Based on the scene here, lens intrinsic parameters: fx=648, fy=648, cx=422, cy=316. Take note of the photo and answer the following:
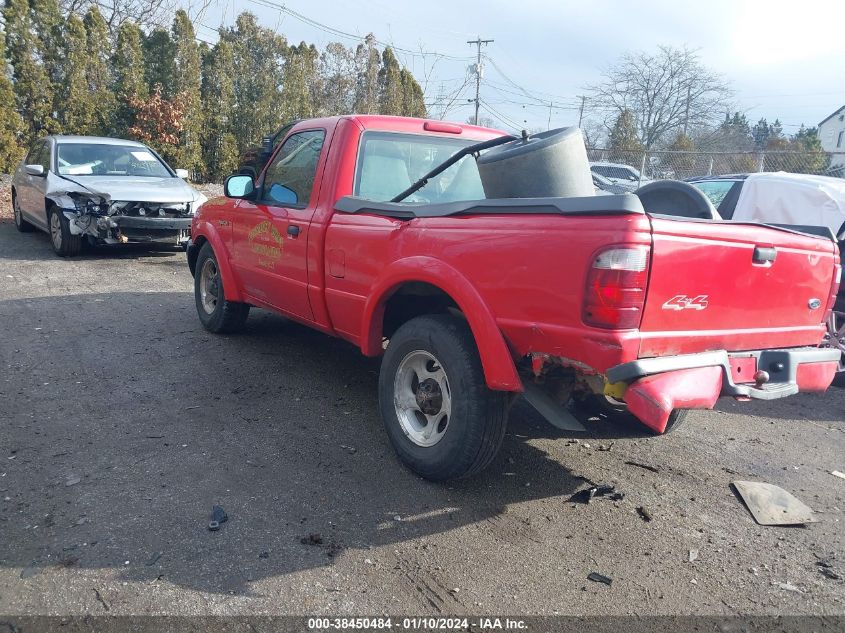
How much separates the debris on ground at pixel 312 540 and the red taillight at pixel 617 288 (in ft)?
5.06

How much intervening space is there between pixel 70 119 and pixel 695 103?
102 feet

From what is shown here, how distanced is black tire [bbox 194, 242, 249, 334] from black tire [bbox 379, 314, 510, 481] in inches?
113

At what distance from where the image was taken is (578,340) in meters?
2.74

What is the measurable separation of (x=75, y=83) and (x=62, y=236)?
881 centimetres

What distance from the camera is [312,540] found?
2920 millimetres

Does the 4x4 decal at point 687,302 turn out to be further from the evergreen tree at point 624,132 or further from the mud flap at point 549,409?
the evergreen tree at point 624,132

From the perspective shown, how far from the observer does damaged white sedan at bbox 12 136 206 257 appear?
30.5 feet

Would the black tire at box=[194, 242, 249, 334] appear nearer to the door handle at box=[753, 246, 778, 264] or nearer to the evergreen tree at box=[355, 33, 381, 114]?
the door handle at box=[753, 246, 778, 264]

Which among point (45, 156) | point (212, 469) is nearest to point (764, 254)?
point (212, 469)

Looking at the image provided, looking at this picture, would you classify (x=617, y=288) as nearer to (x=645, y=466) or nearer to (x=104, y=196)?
(x=645, y=466)

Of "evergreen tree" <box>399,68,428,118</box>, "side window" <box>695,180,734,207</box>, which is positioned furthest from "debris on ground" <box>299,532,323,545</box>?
"evergreen tree" <box>399,68,428,118</box>

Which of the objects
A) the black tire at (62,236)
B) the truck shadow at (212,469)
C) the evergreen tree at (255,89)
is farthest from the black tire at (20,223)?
the evergreen tree at (255,89)

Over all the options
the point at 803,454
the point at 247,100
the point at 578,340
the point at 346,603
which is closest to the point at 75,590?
the point at 346,603

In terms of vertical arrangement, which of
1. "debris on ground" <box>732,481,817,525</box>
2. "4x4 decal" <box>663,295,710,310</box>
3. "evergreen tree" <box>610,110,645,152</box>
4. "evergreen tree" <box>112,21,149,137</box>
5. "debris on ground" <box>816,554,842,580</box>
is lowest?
"debris on ground" <box>816,554,842,580</box>
